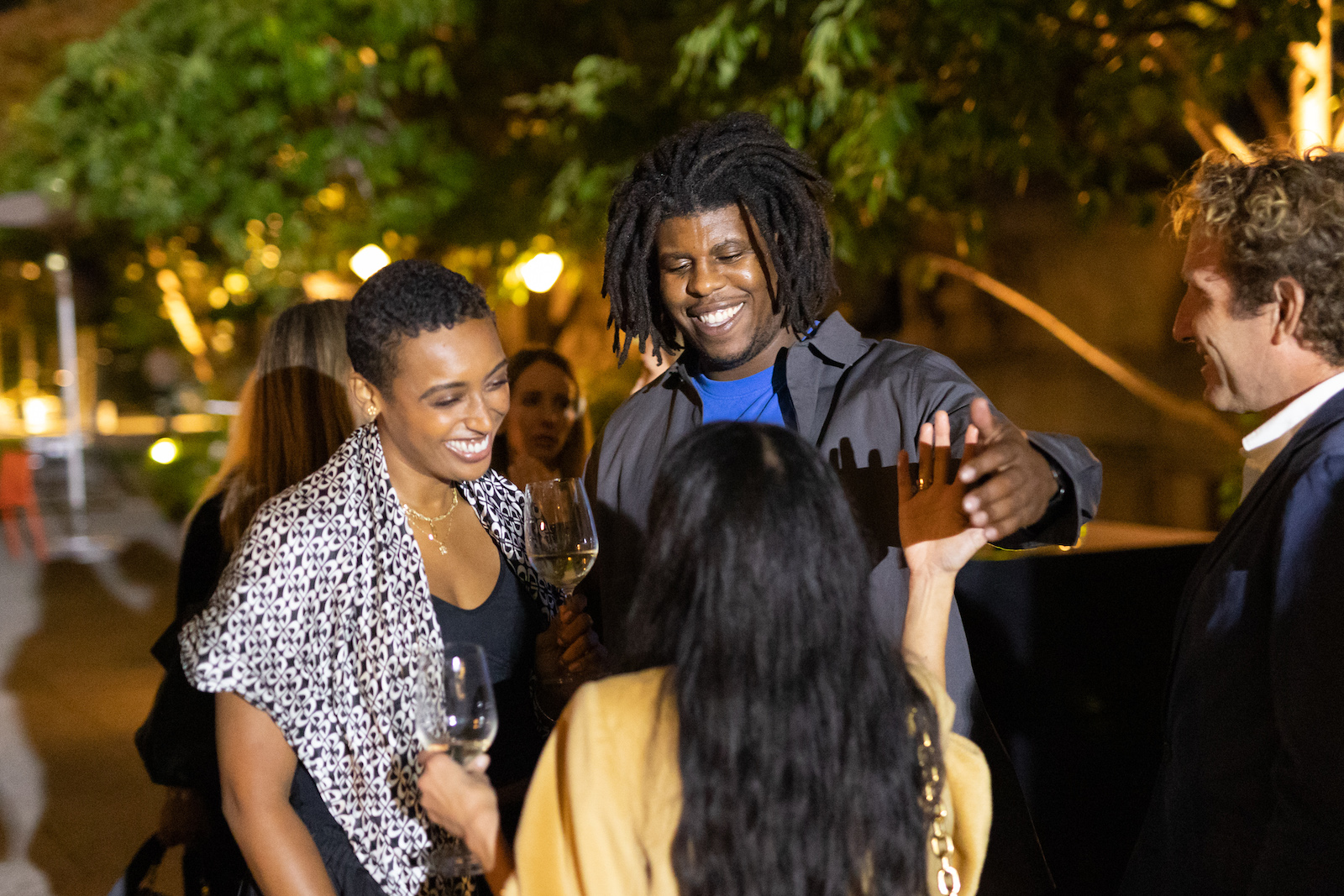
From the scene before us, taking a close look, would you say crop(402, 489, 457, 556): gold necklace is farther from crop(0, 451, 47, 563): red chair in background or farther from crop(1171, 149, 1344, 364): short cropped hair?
crop(0, 451, 47, 563): red chair in background

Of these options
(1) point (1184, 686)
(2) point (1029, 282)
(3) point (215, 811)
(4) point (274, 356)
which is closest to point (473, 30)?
(2) point (1029, 282)

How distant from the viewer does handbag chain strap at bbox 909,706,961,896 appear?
1623 mm

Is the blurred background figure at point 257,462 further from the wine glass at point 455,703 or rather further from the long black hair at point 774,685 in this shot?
the long black hair at point 774,685

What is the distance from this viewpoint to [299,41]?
991cm

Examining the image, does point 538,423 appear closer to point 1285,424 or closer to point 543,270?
point 1285,424

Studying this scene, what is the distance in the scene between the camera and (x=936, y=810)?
1666 millimetres

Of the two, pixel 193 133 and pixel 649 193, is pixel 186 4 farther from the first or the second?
pixel 649 193

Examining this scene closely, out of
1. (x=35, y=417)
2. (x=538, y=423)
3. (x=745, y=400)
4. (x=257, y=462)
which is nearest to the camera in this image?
(x=745, y=400)

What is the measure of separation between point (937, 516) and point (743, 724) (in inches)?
24.5

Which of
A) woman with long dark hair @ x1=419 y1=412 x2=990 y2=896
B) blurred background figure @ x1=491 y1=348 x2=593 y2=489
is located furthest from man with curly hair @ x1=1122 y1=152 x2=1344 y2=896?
blurred background figure @ x1=491 y1=348 x2=593 y2=489

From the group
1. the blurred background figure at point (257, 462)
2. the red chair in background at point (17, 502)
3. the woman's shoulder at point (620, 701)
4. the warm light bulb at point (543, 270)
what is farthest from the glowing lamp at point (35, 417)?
the woman's shoulder at point (620, 701)

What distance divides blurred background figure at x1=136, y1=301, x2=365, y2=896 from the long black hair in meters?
1.82

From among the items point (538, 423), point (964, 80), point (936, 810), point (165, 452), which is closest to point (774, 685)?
point (936, 810)

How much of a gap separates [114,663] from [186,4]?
6.88m
